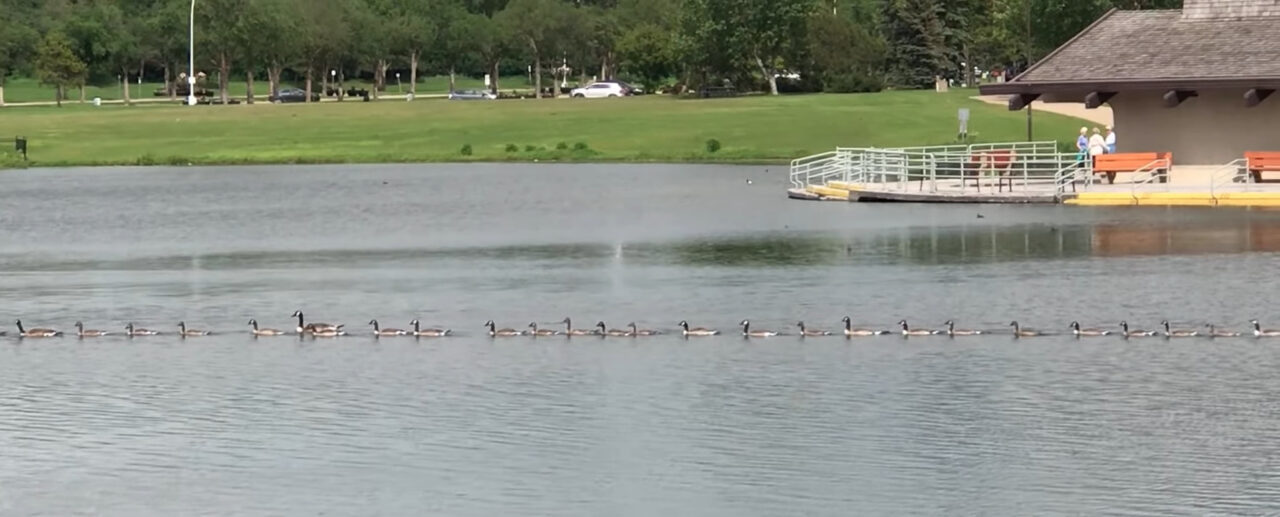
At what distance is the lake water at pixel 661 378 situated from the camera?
69.7ft

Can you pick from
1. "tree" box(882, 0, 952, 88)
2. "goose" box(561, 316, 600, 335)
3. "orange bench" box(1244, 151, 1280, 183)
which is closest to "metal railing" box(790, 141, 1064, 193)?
"orange bench" box(1244, 151, 1280, 183)

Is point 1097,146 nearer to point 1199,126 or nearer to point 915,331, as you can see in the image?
point 1199,126

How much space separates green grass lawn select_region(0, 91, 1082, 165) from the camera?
96750mm

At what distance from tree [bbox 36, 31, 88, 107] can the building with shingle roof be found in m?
102

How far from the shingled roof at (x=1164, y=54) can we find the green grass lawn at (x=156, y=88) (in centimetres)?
10464

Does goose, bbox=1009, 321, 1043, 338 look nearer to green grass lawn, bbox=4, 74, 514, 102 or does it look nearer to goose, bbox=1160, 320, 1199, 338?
goose, bbox=1160, 320, 1199, 338

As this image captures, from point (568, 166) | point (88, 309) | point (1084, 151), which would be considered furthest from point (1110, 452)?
point (568, 166)

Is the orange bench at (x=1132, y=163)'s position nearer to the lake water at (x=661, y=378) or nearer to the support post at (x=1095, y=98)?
the support post at (x=1095, y=98)

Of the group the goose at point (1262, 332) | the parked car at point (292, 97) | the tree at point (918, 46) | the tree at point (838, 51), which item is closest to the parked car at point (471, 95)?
the parked car at point (292, 97)

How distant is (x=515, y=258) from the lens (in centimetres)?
4691

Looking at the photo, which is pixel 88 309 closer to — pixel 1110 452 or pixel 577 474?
pixel 577 474

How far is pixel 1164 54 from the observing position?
201 ft

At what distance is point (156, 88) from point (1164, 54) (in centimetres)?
12636

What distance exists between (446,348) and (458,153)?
68.4 meters
